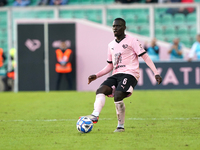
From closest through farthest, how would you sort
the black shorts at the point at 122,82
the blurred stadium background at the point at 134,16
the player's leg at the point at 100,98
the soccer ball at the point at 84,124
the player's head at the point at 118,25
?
the soccer ball at the point at 84,124 → the player's leg at the point at 100,98 → the black shorts at the point at 122,82 → the player's head at the point at 118,25 → the blurred stadium background at the point at 134,16

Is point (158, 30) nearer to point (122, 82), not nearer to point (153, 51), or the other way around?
point (153, 51)

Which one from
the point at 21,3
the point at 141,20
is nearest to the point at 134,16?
the point at 141,20

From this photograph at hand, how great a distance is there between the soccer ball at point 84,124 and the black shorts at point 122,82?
2.18 ft

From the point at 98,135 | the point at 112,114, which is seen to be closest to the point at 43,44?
the point at 112,114

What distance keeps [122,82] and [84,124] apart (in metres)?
0.86

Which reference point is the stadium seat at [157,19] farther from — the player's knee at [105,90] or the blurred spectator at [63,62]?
the player's knee at [105,90]

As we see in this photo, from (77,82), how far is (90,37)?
208 cm

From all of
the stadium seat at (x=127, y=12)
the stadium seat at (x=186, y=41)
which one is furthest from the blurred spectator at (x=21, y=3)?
the stadium seat at (x=186, y=41)

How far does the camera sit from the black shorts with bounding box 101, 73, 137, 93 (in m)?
6.37

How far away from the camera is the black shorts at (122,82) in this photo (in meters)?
6.37

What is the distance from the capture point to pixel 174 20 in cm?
2088

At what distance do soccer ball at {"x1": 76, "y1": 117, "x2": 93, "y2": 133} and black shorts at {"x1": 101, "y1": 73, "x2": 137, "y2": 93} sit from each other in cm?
66

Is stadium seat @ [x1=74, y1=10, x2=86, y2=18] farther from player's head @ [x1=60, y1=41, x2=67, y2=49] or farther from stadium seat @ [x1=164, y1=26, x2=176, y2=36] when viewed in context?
stadium seat @ [x1=164, y1=26, x2=176, y2=36]

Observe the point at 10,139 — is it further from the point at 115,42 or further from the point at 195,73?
the point at 195,73
